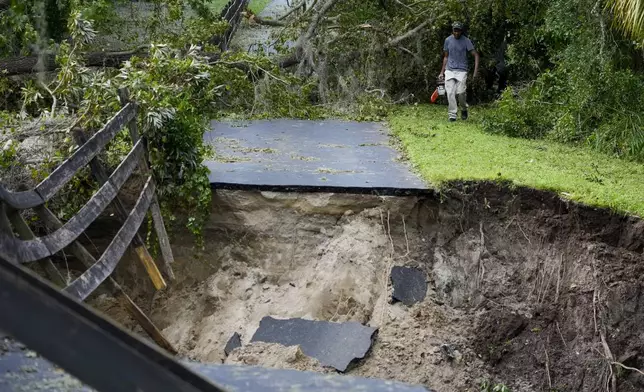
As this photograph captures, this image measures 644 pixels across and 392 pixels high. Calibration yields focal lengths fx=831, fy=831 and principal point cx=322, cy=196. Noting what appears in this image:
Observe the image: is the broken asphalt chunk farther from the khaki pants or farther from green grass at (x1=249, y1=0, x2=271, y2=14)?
green grass at (x1=249, y1=0, x2=271, y2=14)

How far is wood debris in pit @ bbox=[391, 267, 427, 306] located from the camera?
8453 millimetres

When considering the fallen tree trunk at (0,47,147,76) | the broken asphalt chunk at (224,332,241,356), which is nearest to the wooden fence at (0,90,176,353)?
the broken asphalt chunk at (224,332,241,356)

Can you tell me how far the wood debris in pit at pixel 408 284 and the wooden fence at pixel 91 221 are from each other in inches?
92.8

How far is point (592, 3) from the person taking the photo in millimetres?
11758

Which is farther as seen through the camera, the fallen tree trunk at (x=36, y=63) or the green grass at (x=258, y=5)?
the green grass at (x=258, y=5)

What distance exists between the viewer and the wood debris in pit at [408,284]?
27.7 feet

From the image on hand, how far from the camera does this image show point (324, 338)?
25.3ft

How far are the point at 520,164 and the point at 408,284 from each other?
2.18 m

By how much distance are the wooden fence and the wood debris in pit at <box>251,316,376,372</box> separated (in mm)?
1031

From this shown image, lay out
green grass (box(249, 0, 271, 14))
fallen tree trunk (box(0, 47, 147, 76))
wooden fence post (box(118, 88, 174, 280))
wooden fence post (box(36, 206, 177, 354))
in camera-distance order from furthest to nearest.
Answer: green grass (box(249, 0, 271, 14)) → fallen tree trunk (box(0, 47, 147, 76)) → wooden fence post (box(118, 88, 174, 280)) → wooden fence post (box(36, 206, 177, 354))

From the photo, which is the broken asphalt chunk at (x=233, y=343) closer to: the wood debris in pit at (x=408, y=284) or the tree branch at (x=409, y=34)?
the wood debris in pit at (x=408, y=284)

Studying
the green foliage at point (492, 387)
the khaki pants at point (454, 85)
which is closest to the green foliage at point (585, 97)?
the khaki pants at point (454, 85)

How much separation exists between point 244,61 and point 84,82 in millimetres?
3858

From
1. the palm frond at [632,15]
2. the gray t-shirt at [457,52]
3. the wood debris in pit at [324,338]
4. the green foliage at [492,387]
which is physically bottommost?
the green foliage at [492,387]
